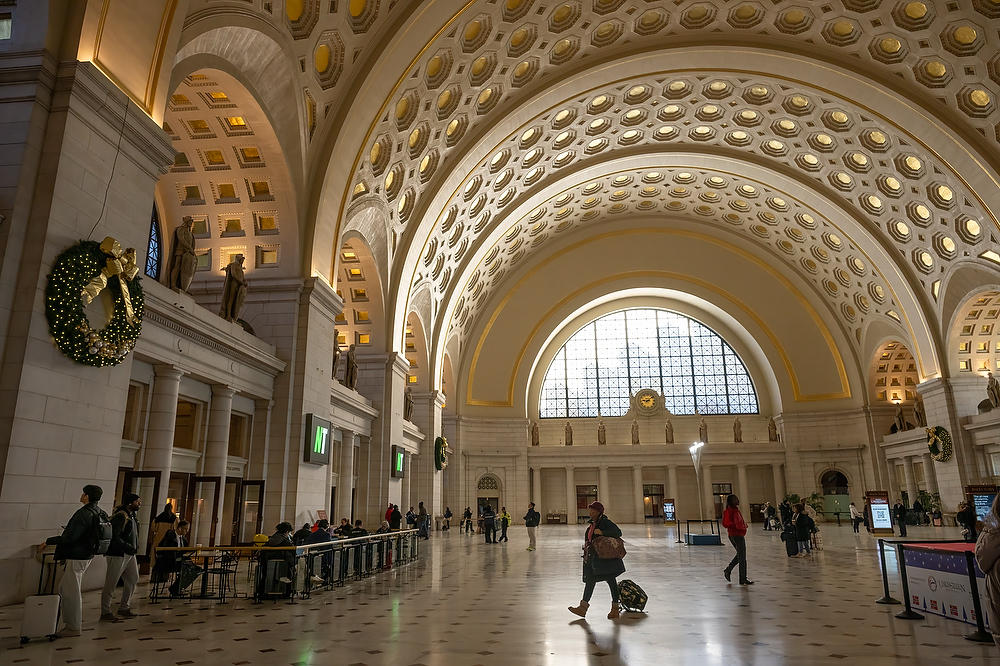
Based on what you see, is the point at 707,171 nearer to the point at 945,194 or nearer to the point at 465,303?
the point at 945,194

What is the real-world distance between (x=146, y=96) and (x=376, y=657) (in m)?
8.14

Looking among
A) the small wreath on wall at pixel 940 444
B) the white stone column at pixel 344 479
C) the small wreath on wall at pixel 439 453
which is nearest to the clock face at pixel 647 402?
the small wreath on wall at pixel 940 444

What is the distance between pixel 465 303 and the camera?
105 feet

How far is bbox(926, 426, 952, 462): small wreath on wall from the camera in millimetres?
26422

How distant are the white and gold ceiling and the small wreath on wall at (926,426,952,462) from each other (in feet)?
8.19

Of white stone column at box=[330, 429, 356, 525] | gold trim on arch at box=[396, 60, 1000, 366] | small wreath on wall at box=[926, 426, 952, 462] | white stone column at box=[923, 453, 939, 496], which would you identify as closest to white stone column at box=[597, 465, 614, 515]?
white stone column at box=[923, 453, 939, 496]

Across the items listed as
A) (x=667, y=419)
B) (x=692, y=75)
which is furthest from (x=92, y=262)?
(x=667, y=419)

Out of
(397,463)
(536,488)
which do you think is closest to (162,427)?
(397,463)

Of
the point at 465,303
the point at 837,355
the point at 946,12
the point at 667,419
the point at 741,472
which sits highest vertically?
the point at 946,12

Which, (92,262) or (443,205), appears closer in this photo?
(92,262)

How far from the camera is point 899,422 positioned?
32.5m

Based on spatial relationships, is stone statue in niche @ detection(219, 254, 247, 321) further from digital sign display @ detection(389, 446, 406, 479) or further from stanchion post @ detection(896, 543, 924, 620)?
stanchion post @ detection(896, 543, 924, 620)

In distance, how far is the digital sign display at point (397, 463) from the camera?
70.9ft

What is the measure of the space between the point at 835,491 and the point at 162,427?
→ 34576 mm
